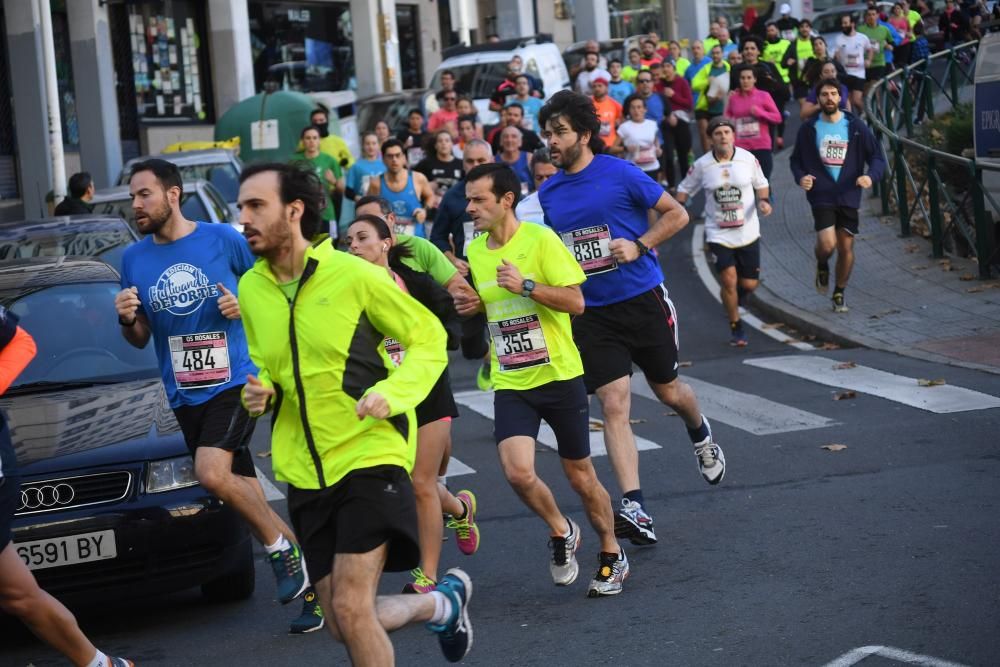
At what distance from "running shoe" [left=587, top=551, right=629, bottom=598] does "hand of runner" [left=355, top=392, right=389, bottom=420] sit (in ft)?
7.98

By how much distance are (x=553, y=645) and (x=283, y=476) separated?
1600 millimetres

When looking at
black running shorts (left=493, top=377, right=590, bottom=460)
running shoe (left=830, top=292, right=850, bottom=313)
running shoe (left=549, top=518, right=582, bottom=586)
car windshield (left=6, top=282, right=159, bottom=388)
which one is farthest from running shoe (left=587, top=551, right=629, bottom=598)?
running shoe (left=830, top=292, right=850, bottom=313)

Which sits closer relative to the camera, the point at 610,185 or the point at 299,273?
the point at 299,273

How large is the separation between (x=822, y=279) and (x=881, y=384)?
394cm

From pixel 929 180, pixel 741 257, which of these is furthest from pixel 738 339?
pixel 929 180

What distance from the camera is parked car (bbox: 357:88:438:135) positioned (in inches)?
1148

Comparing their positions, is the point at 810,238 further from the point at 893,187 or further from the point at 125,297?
the point at 125,297

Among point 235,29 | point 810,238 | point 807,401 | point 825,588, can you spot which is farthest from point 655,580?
point 235,29

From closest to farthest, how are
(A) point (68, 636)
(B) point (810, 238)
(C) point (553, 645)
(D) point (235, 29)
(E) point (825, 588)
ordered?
(A) point (68, 636) → (C) point (553, 645) → (E) point (825, 588) → (B) point (810, 238) → (D) point (235, 29)

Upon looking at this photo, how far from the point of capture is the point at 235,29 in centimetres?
3331

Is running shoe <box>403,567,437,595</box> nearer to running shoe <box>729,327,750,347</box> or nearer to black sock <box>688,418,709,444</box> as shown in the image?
black sock <box>688,418,709,444</box>

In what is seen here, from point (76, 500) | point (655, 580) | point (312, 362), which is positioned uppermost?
point (312, 362)

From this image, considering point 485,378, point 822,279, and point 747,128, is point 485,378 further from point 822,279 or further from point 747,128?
point 747,128

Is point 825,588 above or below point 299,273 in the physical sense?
below
